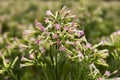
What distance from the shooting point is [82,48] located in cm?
392

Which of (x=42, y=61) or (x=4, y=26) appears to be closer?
(x=42, y=61)

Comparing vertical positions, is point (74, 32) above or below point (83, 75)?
above

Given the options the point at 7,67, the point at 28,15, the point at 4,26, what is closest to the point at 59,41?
the point at 7,67

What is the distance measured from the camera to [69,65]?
4.02 metres

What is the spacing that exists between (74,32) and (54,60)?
0.43m

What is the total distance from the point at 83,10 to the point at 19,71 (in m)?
4.18

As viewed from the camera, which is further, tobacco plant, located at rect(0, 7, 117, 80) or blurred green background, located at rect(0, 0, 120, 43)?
blurred green background, located at rect(0, 0, 120, 43)

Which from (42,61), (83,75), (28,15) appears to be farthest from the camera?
(28,15)

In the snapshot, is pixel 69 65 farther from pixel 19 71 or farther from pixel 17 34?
pixel 17 34

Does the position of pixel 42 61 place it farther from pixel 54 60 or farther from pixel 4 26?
pixel 4 26

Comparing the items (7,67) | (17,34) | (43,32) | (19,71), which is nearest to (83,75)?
(43,32)

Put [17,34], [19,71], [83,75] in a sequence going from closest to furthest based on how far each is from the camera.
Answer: [83,75] < [19,71] < [17,34]

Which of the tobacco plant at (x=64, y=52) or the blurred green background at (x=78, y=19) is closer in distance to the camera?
the tobacco plant at (x=64, y=52)

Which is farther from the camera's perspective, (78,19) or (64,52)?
(78,19)
